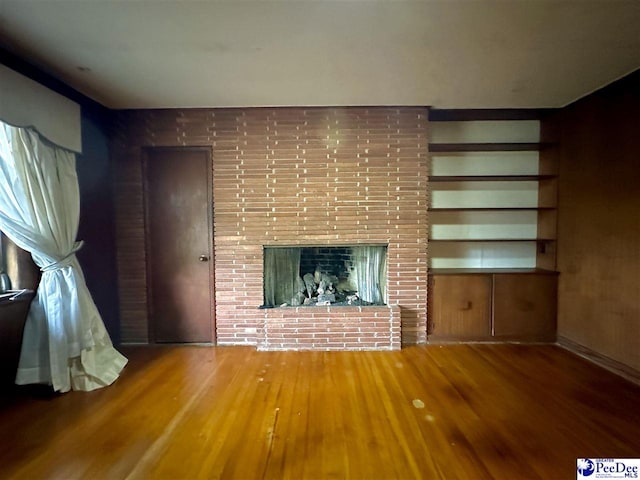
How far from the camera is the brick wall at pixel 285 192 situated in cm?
298

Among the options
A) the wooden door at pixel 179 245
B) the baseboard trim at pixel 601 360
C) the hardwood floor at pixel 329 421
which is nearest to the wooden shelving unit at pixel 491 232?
the baseboard trim at pixel 601 360

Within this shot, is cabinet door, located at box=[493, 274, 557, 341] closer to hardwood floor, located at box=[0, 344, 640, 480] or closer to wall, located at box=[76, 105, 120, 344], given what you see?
hardwood floor, located at box=[0, 344, 640, 480]

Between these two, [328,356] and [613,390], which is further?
[328,356]

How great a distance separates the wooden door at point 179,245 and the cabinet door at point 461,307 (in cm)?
234

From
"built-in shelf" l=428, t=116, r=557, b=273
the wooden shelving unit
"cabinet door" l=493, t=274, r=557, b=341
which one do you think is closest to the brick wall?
the wooden shelving unit

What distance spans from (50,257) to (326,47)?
244 centimetres

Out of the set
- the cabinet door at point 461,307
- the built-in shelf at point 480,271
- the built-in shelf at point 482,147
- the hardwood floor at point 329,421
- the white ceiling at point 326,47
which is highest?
the white ceiling at point 326,47

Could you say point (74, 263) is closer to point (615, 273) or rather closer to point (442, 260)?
point (442, 260)

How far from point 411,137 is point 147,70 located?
7.62 ft

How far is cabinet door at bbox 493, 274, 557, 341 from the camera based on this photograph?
3.07m

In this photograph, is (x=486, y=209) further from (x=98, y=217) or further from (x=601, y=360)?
(x=98, y=217)

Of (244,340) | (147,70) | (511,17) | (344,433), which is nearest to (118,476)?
(344,433)

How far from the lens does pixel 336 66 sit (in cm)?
216

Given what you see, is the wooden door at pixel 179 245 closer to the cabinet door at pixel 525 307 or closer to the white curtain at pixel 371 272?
the white curtain at pixel 371 272
